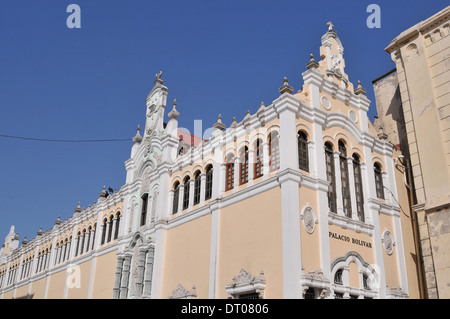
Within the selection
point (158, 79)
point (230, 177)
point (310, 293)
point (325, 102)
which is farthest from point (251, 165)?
point (158, 79)

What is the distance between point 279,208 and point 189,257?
594cm

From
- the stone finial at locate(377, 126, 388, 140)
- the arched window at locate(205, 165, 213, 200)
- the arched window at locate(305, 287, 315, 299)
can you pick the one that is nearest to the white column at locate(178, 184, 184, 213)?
the arched window at locate(205, 165, 213, 200)

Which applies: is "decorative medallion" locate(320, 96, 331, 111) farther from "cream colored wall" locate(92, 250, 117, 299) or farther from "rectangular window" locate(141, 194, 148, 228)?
"cream colored wall" locate(92, 250, 117, 299)

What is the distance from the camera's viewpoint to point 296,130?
17.4 metres

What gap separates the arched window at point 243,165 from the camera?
18828 mm

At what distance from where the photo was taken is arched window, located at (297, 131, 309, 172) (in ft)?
56.9

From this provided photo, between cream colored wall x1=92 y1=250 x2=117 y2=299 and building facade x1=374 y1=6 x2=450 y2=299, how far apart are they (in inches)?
639

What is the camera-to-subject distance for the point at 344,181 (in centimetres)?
1891

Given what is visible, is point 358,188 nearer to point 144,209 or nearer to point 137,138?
point 144,209

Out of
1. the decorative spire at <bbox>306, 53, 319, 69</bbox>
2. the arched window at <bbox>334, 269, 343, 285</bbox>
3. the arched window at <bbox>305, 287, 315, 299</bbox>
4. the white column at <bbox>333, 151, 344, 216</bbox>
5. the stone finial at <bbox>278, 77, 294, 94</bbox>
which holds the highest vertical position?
the decorative spire at <bbox>306, 53, 319, 69</bbox>

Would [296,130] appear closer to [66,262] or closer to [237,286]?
[237,286]

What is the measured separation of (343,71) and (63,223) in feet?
82.0

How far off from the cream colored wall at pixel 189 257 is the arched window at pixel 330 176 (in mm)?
5269
